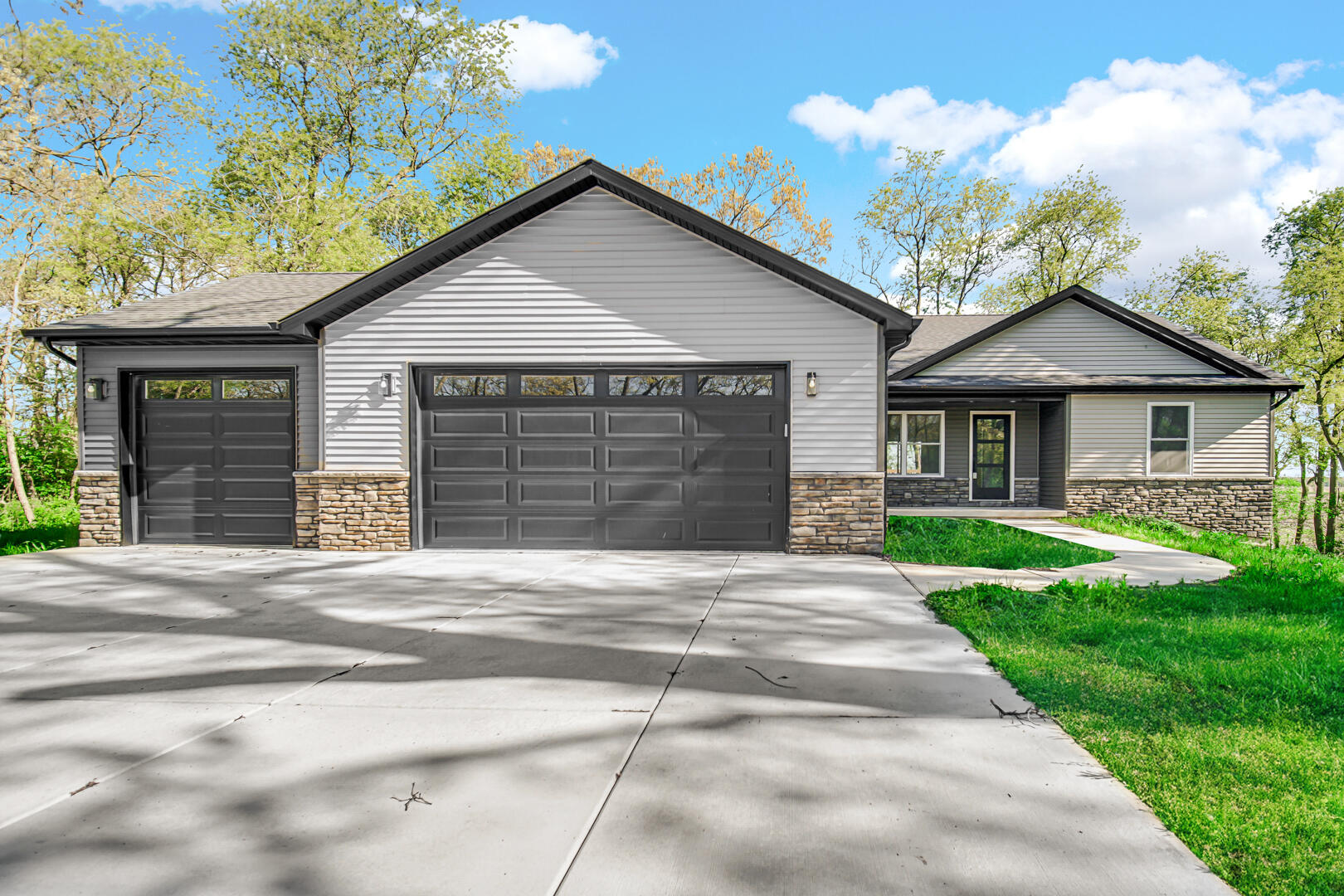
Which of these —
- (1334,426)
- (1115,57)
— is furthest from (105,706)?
(1334,426)

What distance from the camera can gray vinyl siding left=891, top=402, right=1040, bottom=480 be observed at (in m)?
15.9

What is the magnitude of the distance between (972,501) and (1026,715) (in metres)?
13.6

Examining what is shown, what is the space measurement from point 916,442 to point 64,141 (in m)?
20.8

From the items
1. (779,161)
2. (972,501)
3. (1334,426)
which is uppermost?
(779,161)

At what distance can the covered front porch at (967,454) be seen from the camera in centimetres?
1577

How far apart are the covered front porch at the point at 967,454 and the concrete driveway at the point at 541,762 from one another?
11.1 meters

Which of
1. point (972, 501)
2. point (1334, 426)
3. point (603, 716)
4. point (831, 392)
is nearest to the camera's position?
point (603, 716)

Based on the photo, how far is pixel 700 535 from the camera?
9383 millimetres

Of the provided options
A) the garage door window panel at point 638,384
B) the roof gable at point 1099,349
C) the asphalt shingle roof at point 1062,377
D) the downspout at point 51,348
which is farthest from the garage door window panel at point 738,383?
the downspout at point 51,348

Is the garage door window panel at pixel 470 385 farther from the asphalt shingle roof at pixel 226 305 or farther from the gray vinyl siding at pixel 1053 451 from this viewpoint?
the gray vinyl siding at pixel 1053 451

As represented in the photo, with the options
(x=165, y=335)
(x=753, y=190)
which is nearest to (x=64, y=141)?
(x=165, y=335)

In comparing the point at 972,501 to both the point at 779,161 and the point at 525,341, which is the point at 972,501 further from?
the point at 779,161

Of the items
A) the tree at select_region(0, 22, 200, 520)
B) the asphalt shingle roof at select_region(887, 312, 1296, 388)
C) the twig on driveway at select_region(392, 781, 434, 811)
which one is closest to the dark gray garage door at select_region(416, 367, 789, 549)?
the asphalt shingle roof at select_region(887, 312, 1296, 388)

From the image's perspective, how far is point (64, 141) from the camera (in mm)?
15266
